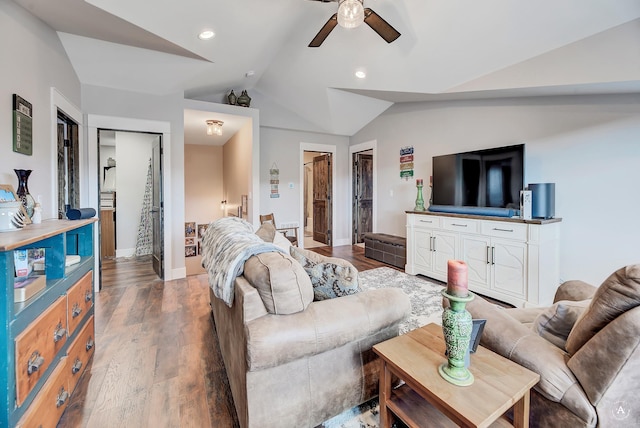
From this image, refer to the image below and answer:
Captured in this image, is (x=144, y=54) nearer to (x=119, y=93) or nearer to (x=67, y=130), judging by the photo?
(x=119, y=93)

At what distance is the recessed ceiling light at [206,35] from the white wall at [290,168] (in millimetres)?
2548

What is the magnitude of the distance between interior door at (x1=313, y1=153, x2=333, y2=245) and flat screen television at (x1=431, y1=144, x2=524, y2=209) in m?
2.65

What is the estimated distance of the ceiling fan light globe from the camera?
2160 mm

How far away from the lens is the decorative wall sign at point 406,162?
188 inches

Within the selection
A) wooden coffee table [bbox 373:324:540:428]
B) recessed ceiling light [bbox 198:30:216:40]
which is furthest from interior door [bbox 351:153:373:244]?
wooden coffee table [bbox 373:324:540:428]

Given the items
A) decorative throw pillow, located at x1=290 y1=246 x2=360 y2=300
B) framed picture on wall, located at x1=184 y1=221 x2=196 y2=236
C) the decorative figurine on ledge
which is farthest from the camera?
framed picture on wall, located at x1=184 y1=221 x2=196 y2=236

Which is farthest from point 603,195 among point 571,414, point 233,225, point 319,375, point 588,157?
point 233,225

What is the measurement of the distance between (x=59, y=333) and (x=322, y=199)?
5.46 m

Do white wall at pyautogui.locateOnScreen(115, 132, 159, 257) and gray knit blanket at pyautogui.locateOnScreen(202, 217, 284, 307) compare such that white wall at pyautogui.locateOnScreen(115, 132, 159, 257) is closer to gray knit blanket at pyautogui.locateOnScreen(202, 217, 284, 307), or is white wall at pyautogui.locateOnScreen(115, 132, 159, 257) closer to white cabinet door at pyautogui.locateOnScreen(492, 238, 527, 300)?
gray knit blanket at pyautogui.locateOnScreen(202, 217, 284, 307)

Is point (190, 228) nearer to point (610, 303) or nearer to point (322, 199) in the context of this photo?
point (322, 199)

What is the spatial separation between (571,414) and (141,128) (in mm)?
4648

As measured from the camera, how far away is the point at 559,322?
1.23 meters

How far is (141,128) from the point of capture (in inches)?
146

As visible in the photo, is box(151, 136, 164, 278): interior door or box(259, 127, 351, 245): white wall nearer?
box(151, 136, 164, 278): interior door
